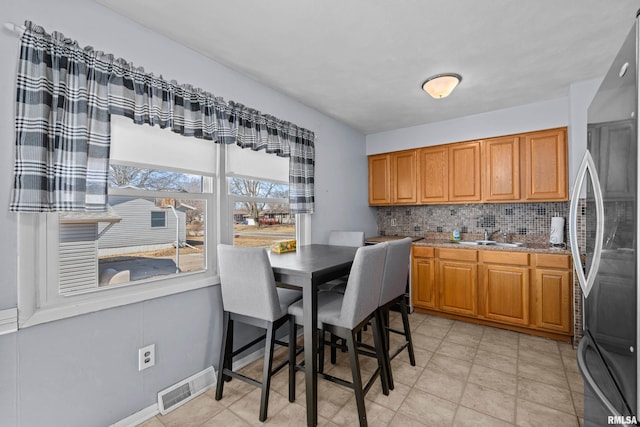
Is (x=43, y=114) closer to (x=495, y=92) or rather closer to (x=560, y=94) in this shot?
(x=495, y=92)

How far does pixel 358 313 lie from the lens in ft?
5.62

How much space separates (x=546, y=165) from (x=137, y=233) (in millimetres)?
3746

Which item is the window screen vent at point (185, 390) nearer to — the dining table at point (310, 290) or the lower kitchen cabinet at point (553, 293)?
the dining table at point (310, 290)

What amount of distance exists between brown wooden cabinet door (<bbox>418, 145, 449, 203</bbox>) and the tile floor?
5.79 ft

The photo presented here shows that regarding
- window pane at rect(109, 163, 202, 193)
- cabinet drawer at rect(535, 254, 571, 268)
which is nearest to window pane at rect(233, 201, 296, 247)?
window pane at rect(109, 163, 202, 193)

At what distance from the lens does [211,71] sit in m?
2.19

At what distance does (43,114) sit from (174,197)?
0.80 meters

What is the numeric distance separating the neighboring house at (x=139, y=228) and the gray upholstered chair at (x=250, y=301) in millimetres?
441

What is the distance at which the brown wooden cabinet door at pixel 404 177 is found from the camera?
12.6ft

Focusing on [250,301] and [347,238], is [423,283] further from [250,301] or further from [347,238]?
[250,301]

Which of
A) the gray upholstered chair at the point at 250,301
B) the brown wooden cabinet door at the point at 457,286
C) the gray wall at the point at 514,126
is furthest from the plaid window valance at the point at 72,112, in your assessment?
the brown wooden cabinet door at the point at 457,286

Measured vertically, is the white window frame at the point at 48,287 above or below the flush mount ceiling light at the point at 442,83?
below

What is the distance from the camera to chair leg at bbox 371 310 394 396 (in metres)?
1.90

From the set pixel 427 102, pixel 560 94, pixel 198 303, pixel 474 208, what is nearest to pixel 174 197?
pixel 198 303
